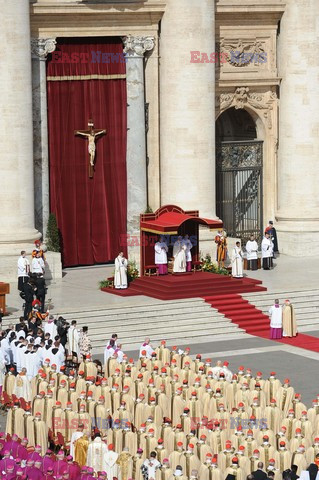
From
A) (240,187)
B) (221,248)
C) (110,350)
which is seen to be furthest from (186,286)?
(240,187)

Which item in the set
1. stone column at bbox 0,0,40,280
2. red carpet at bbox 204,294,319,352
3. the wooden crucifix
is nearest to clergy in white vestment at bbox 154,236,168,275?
red carpet at bbox 204,294,319,352

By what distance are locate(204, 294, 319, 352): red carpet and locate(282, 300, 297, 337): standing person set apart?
19cm

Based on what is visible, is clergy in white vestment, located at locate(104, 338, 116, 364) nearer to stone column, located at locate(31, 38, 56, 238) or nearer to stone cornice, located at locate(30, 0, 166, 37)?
stone column, located at locate(31, 38, 56, 238)

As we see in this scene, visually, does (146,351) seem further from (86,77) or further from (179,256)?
(86,77)

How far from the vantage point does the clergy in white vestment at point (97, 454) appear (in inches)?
1020

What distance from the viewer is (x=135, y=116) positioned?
46812 millimetres

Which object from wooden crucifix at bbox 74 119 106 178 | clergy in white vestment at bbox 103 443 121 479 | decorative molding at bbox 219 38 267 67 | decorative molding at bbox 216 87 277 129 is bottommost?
clergy in white vestment at bbox 103 443 121 479

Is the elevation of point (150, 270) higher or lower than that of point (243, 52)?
lower

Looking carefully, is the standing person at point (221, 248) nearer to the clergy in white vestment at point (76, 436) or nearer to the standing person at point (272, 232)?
the standing person at point (272, 232)

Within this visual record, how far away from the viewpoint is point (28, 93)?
43.8m

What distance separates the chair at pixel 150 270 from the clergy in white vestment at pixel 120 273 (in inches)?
43.1

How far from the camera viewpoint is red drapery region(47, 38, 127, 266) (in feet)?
152

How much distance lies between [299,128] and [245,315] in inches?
427

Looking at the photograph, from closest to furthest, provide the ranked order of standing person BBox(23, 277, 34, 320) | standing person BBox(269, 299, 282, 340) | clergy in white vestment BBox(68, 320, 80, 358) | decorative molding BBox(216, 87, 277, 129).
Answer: clergy in white vestment BBox(68, 320, 80, 358), standing person BBox(23, 277, 34, 320), standing person BBox(269, 299, 282, 340), decorative molding BBox(216, 87, 277, 129)
